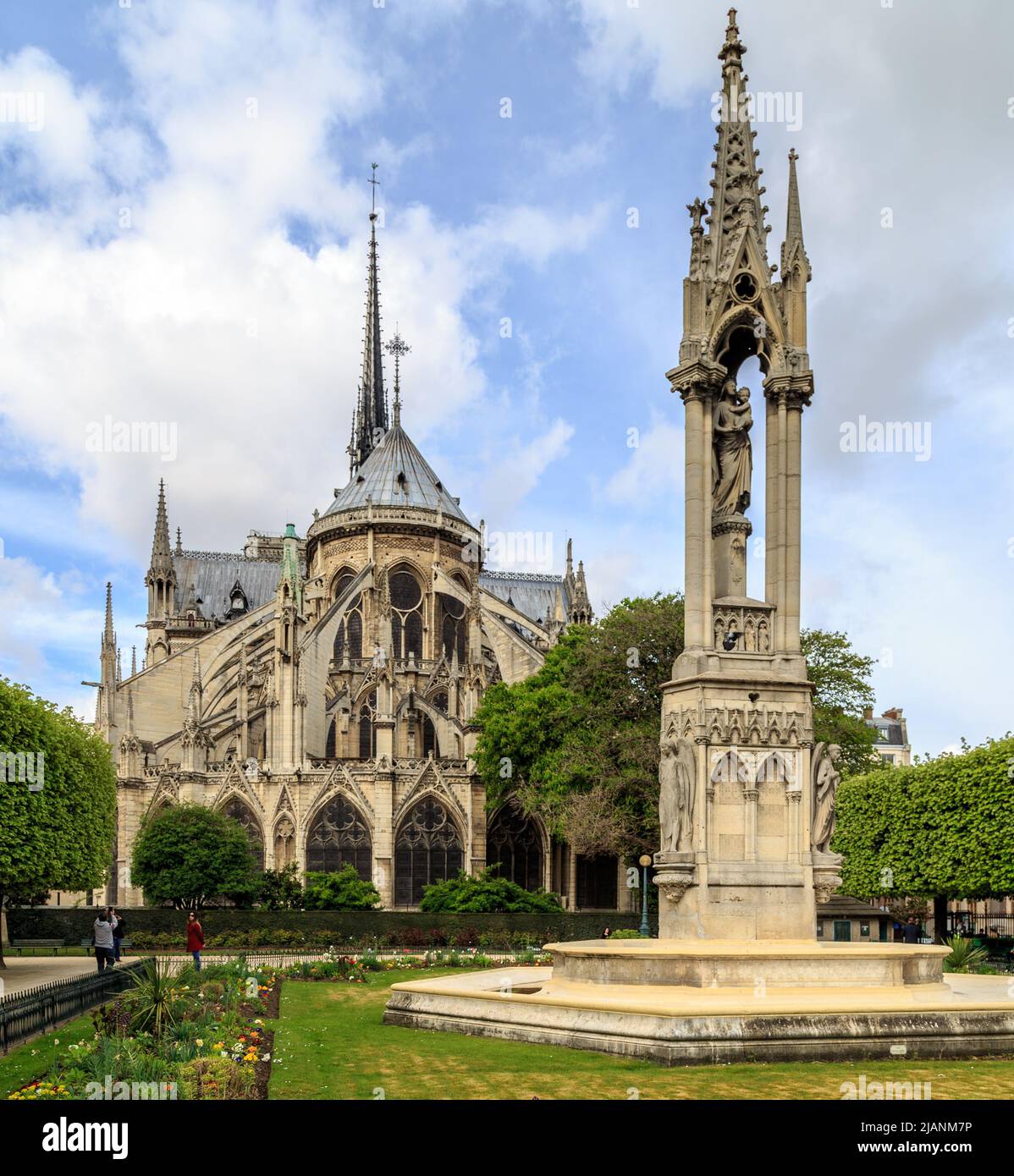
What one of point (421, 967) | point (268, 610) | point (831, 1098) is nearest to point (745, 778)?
point (831, 1098)

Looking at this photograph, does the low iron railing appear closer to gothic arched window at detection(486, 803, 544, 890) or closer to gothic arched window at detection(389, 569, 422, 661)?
gothic arched window at detection(486, 803, 544, 890)

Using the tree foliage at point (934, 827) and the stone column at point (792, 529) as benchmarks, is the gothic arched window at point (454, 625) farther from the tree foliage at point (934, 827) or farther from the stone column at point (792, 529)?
the stone column at point (792, 529)

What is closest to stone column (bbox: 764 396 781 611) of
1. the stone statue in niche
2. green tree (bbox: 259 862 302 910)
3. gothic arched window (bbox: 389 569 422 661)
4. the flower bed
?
the stone statue in niche

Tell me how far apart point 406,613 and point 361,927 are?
3459 centimetres

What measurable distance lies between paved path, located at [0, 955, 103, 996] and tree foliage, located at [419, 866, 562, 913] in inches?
475

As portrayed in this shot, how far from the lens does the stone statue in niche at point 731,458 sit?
675 inches

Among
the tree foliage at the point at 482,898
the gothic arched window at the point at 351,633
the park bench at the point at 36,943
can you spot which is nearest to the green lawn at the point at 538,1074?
the tree foliage at the point at 482,898

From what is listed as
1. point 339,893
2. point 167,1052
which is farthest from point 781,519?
point 339,893

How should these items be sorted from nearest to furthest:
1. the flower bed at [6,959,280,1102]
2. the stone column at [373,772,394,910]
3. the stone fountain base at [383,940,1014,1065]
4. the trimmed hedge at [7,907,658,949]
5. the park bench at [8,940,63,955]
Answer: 1. the flower bed at [6,959,280,1102]
2. the stone fountain base at [383,940,1014,1065]
3. the trimmed hedge at [7,907,658,949]
4. the park bench at [8,940,63,955]
5. the stone column at [373,772,394,910]

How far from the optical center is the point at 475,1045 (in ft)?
44.6

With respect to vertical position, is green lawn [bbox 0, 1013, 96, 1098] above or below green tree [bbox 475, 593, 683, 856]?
below

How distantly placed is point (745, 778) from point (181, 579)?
87735 mm

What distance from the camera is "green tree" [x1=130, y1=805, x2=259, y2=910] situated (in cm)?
4275
